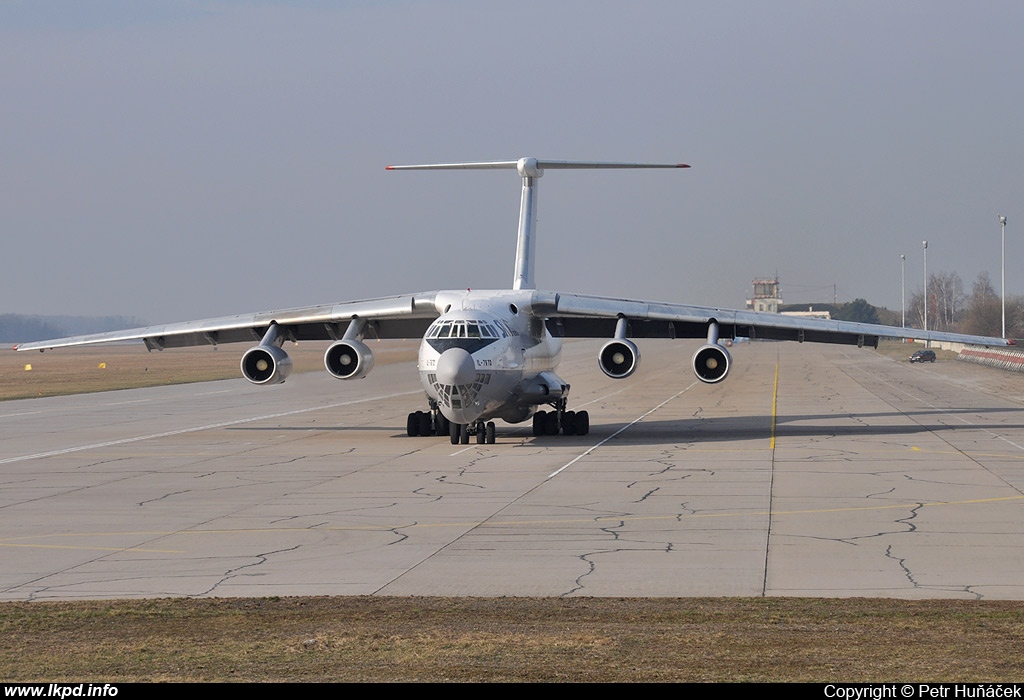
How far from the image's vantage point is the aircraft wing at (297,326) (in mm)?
28891

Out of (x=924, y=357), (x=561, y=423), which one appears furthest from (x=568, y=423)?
(x=924, y=357)

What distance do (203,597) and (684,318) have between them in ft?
60.7

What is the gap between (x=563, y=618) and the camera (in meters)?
9.77

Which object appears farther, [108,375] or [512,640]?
[108,375]

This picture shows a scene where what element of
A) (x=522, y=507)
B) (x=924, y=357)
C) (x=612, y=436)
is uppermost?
(x=924, y=357)

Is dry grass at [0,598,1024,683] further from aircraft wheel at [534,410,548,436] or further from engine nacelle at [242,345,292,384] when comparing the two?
aircraft wheel at [534,410,548,436]

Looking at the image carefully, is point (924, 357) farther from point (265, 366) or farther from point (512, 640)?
point (512, 640)

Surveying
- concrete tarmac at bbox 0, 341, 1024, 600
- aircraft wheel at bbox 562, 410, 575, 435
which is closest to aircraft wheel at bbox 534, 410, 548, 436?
aircraft wheel at bbox 562, 410, 575, 435

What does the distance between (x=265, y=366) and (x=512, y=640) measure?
67.0 feet

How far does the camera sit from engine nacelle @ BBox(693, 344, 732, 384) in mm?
27094

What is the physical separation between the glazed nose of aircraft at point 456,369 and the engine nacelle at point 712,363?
5.55 m

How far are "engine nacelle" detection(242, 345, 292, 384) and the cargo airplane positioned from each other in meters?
0.03

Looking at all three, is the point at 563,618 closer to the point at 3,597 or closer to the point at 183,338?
the point at 3,597

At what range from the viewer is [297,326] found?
30.8m
